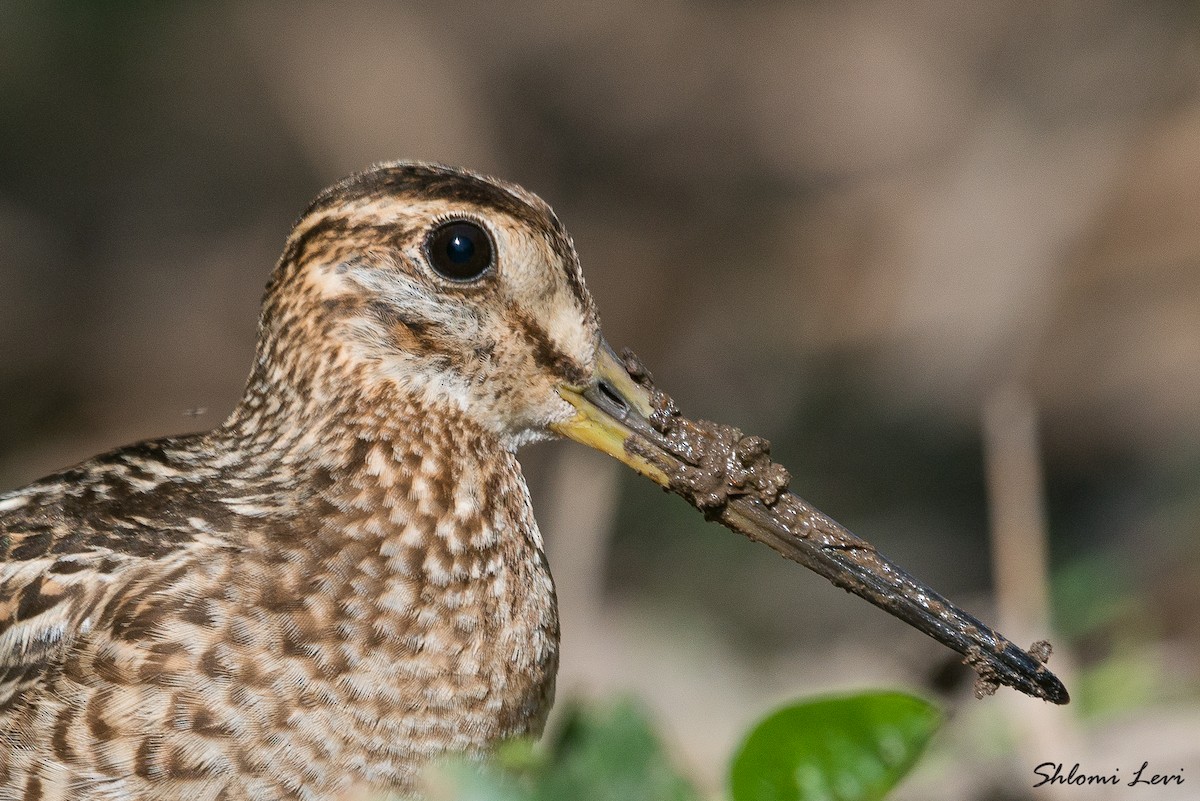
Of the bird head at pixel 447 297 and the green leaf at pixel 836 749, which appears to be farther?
the bird head at pixel 447 297

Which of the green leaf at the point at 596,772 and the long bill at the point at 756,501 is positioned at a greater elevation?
the long bill at the point at 756,501

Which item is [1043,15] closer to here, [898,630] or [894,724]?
[898,630]

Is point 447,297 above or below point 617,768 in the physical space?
above

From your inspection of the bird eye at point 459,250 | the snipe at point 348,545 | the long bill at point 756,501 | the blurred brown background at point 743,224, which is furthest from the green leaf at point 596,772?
the blurred brown background at point 743,224

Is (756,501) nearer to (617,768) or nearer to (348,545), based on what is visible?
(348,545)

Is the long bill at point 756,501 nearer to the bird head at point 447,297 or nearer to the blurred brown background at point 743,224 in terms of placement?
the bird head at point 447,297

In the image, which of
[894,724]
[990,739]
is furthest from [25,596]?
[990,739]
